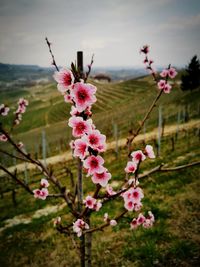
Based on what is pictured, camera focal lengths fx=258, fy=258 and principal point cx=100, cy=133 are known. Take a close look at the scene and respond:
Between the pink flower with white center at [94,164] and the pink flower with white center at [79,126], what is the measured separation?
206 mm

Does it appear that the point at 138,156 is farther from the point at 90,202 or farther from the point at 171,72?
the point at 171,72

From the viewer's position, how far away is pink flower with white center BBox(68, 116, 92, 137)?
1.91m

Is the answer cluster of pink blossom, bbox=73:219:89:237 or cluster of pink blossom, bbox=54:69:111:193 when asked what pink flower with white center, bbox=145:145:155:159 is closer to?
cluster of pink blossom, bbox=54:69:111:193

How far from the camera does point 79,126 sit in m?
1.93

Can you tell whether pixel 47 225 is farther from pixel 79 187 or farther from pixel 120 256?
pixel 79 187

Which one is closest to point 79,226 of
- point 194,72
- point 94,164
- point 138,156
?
point 138,156

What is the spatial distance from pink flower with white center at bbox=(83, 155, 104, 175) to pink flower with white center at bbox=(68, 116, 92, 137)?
21 centimetres

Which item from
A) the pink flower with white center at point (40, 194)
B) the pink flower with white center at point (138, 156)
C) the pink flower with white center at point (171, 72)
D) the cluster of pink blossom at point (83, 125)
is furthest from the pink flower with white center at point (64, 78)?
the pink flower with white center at point (171, 72)

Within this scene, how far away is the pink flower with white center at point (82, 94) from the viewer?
1835 millimetres

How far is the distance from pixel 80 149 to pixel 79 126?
0.58ft

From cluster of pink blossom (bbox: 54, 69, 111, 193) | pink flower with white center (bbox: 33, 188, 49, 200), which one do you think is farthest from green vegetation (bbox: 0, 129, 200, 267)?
cluster of pink blossom (bbox: 54, 69, 111, 193)

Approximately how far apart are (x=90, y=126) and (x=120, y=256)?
14.7 feet

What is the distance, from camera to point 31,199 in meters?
12.0

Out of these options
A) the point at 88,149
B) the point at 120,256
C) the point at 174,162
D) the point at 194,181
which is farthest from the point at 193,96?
the point at 88,149
